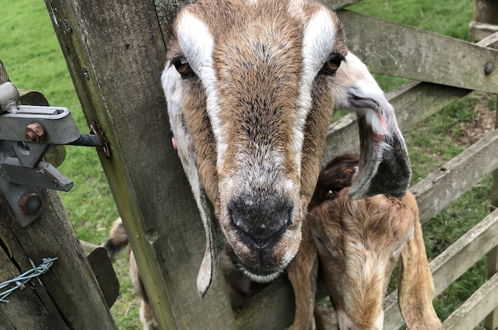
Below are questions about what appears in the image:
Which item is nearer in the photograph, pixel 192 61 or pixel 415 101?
pixel 192 61

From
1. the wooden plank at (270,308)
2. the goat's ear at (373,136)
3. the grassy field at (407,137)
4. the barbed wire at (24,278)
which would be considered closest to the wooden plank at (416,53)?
the goat's ear at (373,136)

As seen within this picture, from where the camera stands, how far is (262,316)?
2.03 metres

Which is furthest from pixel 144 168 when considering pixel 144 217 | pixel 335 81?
pixel 335 81

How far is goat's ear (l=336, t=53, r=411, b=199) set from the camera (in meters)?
1.50

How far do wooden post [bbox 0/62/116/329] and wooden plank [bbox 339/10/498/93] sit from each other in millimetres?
1269

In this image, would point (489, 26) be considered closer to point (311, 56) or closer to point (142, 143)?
point (311, 56)

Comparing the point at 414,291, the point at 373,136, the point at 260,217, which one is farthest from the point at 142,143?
the point at 414,291

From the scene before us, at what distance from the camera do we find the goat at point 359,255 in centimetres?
188

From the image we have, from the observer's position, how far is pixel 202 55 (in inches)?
52.1

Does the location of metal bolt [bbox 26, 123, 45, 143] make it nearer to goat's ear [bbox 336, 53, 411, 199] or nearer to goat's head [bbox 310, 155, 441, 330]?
goat's ear [bbox 336, 53, 411, 199]

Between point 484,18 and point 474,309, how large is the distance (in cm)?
213

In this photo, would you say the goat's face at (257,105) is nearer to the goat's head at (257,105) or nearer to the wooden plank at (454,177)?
the goat's head at (257,105)

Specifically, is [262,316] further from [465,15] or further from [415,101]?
[465,15]

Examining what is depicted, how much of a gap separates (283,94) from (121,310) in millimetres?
3672
